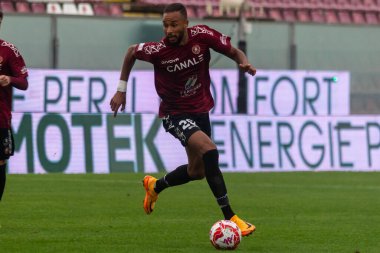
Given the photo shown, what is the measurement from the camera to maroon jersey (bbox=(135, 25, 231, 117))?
35.0 feet

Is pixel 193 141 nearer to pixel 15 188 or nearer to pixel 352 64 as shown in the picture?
pixel 15 188

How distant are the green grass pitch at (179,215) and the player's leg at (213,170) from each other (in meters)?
0.28

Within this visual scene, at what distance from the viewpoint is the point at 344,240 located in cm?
1037

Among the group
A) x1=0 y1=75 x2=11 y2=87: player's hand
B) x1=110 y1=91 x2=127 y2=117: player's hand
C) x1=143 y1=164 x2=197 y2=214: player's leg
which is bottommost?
x1=143 y1=164 x2=197 y2=214: player's leg

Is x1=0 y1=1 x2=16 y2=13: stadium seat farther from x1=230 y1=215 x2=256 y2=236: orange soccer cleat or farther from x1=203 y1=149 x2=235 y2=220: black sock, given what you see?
x1=230 y1=215 x2=256 y2=236: orange soccer cleat

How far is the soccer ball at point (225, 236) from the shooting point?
31.1ft

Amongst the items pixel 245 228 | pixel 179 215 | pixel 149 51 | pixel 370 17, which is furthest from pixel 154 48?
pixel 370 17

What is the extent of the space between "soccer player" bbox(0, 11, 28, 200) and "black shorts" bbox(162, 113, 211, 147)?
133 cm

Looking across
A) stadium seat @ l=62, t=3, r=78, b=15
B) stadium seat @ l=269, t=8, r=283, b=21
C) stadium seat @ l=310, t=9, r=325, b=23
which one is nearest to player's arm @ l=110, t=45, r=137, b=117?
stadium seat @ l=62, t=3, r=78, b=15

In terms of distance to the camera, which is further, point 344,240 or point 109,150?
point 109,150

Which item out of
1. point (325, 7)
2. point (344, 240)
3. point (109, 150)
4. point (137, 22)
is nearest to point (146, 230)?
point (344, 240)

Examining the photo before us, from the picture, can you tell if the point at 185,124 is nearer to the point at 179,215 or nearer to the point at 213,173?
the point at 213,173

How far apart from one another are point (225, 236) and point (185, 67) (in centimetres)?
185

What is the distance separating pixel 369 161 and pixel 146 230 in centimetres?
1223
